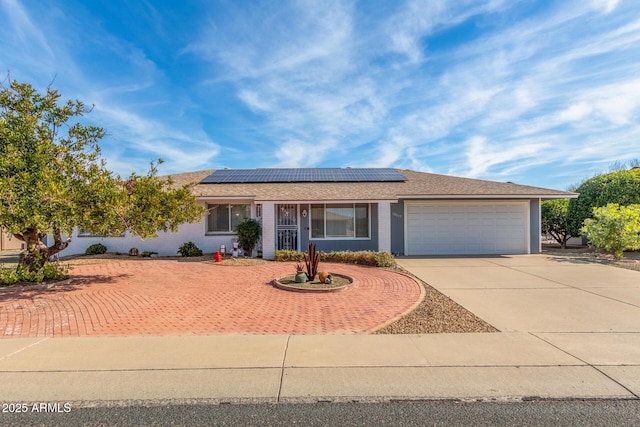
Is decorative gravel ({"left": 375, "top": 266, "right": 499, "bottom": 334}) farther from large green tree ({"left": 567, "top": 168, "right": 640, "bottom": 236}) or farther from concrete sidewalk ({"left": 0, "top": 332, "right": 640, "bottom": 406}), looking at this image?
large green tree ({"left": 567, "top": 168, "right": 640, "bottom": 236})

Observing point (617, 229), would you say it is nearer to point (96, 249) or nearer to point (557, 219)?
point (557, 219)

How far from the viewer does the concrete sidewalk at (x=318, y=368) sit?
3508 millimetres

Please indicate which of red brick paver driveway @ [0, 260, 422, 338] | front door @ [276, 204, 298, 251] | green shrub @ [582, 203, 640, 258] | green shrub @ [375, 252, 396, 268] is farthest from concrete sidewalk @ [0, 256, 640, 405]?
front door @ [276, 204, 298, 251]

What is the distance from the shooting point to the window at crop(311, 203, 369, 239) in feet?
48.9

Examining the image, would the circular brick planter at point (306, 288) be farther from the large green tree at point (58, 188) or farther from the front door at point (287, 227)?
the front door at point (287, 227)

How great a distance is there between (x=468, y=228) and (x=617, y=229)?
17.9 ft

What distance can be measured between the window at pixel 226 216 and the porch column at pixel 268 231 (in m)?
1.86

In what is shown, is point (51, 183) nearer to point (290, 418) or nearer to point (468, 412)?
point (290, 418)

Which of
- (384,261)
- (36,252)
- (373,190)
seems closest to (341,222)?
(373,190)

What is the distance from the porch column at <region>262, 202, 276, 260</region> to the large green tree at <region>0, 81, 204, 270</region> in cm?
475

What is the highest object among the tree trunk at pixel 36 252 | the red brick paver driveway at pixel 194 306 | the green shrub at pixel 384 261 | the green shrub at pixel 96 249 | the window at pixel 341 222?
the window at pixel 341 222

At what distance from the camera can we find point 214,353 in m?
4.50

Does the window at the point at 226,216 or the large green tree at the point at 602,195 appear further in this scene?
the large green tree at the point at 602,195

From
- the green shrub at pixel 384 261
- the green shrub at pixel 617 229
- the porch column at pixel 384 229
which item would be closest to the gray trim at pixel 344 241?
the porch column at pixel 384 229
